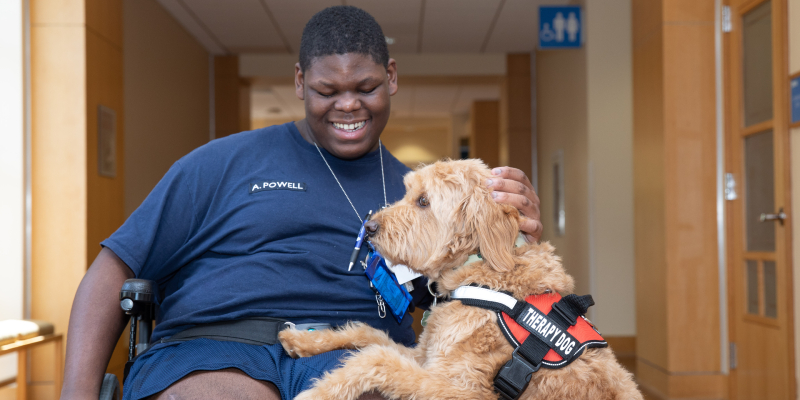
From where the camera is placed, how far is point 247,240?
4.99ft

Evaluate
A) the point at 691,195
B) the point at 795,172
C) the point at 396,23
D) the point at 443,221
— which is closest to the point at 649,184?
the point at 691,195

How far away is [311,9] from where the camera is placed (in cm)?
654

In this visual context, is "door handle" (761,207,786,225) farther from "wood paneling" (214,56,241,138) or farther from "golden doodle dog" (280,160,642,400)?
"wood paneling" (214,56,241,138)

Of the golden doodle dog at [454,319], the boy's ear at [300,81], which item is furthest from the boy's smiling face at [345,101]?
the golden doodle dog at [454,319]

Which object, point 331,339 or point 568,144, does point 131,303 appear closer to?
point 331,339

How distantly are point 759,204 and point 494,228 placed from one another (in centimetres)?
308

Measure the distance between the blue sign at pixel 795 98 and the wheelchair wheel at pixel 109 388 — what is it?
3.48 metres

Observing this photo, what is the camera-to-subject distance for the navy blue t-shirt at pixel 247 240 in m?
1.45

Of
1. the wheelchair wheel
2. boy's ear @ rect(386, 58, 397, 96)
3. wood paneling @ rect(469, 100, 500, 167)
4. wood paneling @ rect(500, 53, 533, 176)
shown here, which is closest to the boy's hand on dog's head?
boy's ear @ rect(386, 58, 397, 96)

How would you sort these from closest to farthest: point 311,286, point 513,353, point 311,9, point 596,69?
point 513,353, point 311,286, point 596,69, point 311,9

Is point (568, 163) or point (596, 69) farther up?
point (596, 69)

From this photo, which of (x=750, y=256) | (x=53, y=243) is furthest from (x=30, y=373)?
(x=750, y=256)

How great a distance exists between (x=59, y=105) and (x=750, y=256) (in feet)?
15.1

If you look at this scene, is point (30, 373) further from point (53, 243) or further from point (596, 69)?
point (596, 69)
